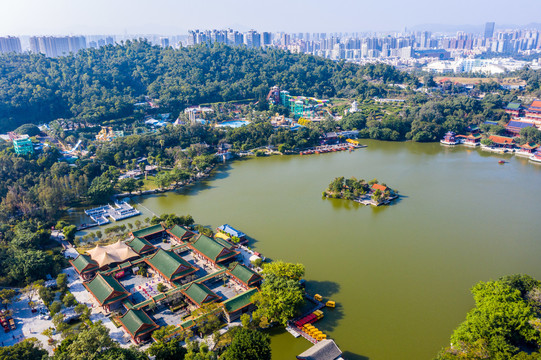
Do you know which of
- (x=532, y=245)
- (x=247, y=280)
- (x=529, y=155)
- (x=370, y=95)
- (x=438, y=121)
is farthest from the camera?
(x=370, y=95)

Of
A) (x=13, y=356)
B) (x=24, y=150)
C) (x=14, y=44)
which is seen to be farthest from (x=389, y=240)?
(x=14, y=44)

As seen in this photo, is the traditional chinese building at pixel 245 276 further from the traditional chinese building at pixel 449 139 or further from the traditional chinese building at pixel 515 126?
the traditional chinese building at pixel 515 126

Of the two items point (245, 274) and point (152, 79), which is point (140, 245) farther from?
point (152, 79)

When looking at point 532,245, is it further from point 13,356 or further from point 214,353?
point 13,356

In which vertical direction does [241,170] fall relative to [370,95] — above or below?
below

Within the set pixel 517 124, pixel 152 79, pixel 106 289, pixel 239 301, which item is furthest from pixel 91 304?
pixel 152 79

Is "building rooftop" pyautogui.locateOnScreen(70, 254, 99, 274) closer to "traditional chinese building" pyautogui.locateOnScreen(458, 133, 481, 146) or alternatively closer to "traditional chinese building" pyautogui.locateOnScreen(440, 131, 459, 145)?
"traditional chinese building" pyautogui.locateOnScreen(440, 131, 459, 145)

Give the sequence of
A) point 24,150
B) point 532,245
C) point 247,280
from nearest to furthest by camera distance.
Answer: point 247,280, point 532,245, point 24,150
